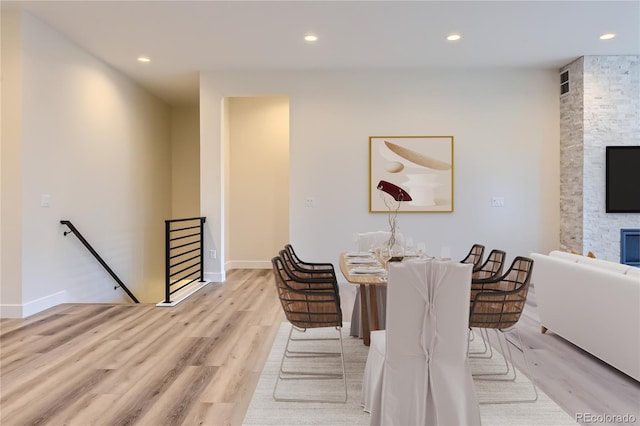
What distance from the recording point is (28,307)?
147 inches

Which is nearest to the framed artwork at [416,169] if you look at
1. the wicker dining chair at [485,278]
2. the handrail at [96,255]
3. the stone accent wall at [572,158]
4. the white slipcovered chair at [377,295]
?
the white slipcovered chair at [377,295]

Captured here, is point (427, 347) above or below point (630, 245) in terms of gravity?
below

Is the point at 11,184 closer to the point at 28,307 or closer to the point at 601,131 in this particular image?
the point at 28,307

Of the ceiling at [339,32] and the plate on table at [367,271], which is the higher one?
the ceiling at [339,32]

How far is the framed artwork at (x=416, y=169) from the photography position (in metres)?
5.30

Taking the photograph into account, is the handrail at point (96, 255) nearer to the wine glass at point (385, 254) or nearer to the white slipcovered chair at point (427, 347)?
the wine glass at point (385, 254)

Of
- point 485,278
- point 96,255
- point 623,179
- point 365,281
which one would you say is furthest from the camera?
point 623,179

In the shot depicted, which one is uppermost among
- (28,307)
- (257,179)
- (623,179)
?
(257,179)

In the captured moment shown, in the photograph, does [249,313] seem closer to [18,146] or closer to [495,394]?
[495,394]

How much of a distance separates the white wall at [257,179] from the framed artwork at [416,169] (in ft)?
6.44

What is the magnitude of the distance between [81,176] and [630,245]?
731 centimetres

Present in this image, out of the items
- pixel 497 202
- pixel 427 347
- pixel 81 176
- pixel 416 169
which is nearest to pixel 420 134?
pixel 416 169

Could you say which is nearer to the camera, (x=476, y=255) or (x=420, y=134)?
(x=476, y=255)

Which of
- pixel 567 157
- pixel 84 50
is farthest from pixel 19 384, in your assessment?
pixel 567 157
